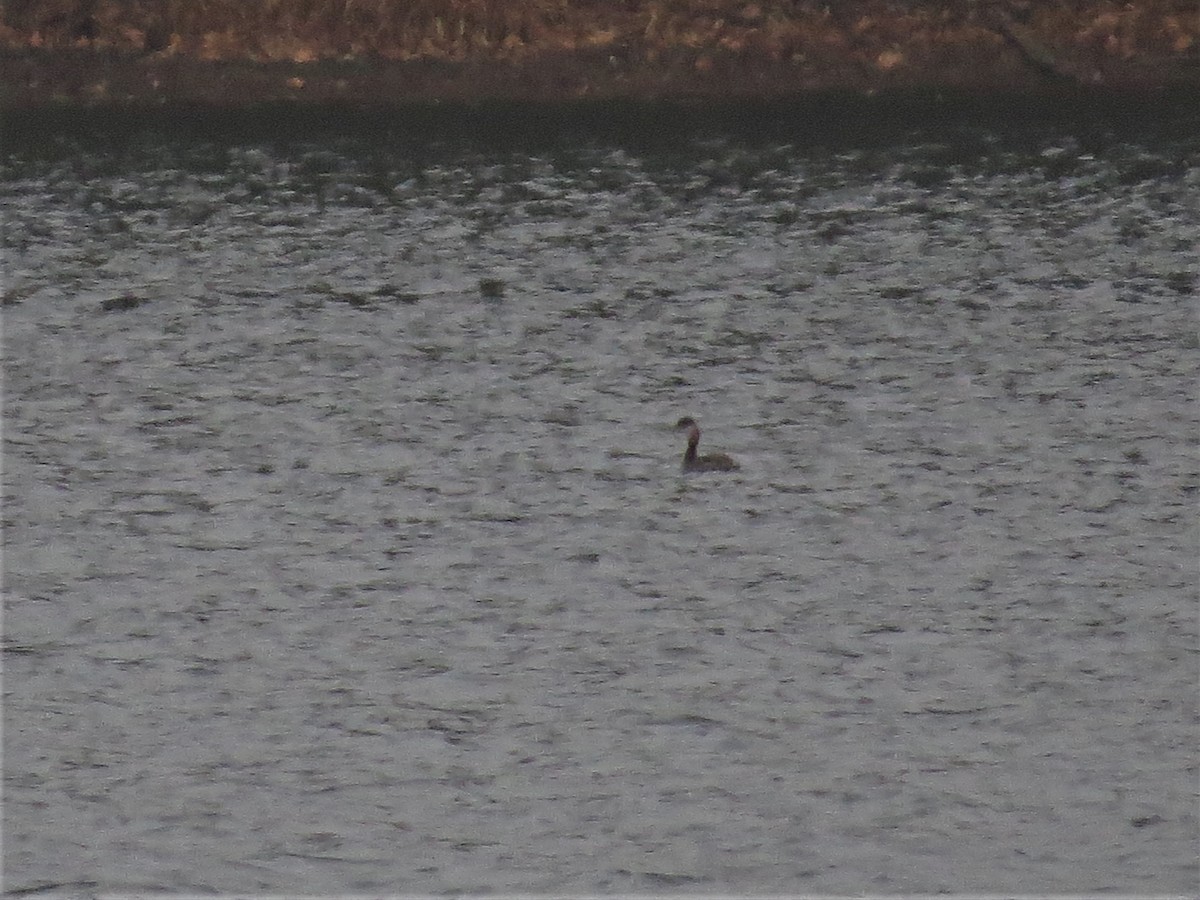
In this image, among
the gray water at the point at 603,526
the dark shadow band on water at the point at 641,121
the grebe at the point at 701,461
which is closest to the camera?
the gray water at the point at 603,526

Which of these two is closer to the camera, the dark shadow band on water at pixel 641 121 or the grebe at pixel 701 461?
the grebe at pixel 701 461

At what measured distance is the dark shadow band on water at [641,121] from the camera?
4303 cm

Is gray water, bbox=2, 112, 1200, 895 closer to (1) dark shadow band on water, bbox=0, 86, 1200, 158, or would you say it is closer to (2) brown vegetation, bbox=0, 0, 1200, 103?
(1) dark shadow band on water, bbox=0, 86, 1200, 158

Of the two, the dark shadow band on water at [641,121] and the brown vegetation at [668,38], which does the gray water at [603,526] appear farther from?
the brown vegetation at [668,38]

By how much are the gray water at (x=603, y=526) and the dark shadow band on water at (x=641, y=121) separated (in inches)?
60.7

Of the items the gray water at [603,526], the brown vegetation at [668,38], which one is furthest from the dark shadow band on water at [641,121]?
the gray water at [603,526]

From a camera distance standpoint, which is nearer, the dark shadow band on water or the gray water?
the gray water

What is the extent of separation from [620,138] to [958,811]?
2631 cm

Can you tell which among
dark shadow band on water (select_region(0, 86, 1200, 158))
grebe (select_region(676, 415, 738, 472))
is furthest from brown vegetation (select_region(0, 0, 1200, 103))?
grebe (select_region(676, 415, 738, 472))

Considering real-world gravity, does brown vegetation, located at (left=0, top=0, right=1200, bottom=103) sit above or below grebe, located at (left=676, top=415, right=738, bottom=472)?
above

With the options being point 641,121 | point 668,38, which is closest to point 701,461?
point 641,121

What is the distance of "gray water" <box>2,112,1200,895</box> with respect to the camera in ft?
62.0

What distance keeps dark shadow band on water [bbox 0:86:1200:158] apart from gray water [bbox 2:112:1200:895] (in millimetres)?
1541

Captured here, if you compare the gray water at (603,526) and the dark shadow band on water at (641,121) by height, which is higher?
the dark shadow band on water at (641,121)
